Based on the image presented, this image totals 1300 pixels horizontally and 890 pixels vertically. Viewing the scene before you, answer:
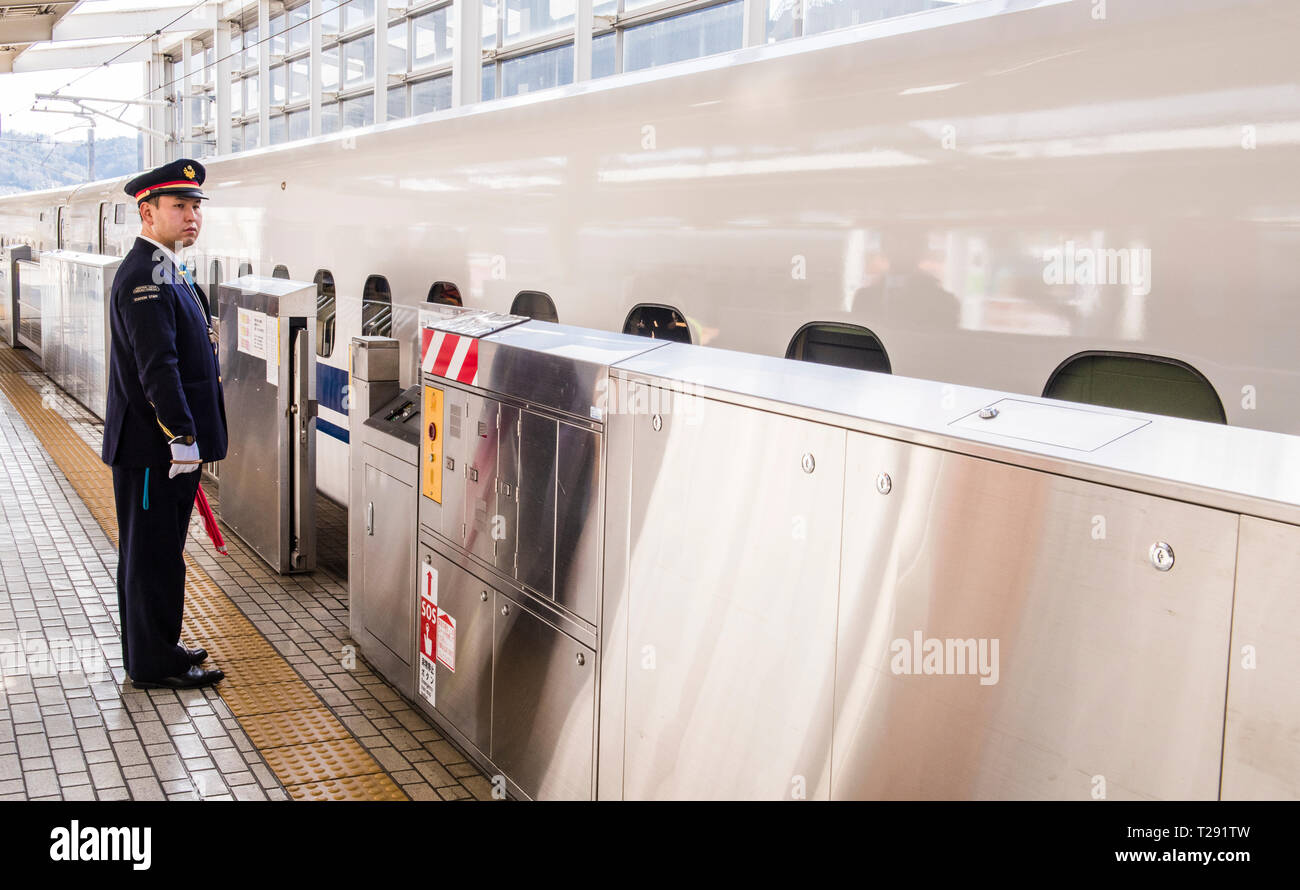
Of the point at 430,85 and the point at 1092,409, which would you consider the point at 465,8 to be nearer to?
the point at 430,85

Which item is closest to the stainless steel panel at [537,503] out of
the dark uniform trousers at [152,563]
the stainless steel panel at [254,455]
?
the dark uniform trousers at [152,563]

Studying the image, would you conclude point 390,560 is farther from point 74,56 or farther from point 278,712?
point 74,56

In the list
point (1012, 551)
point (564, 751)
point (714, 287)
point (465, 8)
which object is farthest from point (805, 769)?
point (465, 8)

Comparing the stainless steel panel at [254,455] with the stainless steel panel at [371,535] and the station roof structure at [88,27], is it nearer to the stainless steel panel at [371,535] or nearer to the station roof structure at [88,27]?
the stainless steel panel at [371,535]

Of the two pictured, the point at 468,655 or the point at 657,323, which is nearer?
the point at 468,655

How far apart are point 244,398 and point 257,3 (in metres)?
16.0

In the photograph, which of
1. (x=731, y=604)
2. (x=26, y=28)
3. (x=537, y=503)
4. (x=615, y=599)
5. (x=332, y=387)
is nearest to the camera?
(x=731, y=604)

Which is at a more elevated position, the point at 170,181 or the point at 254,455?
the point at 170,181

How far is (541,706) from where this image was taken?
352cm

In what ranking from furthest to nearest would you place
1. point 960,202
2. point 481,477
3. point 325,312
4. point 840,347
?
1. point 325,312
2. point 481,477
3. point 840,347
4. point 960,202

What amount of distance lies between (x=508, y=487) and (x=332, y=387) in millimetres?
4272

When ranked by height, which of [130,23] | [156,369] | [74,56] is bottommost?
[156,369]

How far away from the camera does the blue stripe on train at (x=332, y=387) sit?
7.42 m

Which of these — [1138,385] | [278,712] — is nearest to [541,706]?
[278,712]
